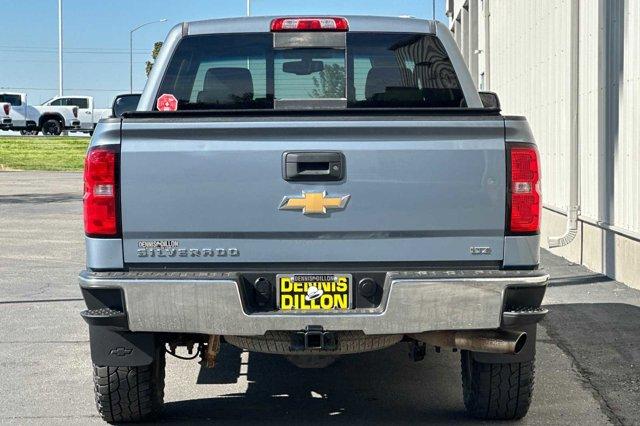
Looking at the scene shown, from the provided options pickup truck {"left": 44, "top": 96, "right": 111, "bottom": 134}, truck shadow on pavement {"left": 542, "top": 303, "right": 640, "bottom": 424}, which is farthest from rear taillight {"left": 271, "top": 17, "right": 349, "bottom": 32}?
pickup truck {"left": 44, "top": 96, "right": 111, "bottom": 134}

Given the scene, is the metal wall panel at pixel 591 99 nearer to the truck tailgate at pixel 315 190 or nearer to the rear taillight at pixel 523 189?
the rear taillight at pixel 523 189

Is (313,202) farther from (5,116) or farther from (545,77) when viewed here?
(5,116)

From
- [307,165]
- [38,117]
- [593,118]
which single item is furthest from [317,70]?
[38,117]

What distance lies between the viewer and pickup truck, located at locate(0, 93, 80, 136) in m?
58.0

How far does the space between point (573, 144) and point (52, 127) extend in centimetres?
4882

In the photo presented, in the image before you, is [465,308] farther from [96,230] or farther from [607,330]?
[607,330]

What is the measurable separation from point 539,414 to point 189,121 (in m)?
2.50

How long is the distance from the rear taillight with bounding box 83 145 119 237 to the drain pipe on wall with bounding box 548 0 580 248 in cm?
882

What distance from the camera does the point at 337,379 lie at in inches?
295

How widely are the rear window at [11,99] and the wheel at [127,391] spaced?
53694 mm

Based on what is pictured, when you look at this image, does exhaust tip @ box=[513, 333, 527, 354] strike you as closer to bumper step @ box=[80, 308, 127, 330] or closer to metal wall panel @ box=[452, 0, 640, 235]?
bumper step @ box=[80, 308, 127, 330]

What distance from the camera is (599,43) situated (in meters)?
13.0

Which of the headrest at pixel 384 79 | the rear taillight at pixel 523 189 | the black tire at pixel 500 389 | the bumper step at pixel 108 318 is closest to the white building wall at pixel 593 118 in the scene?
the headrest at pixel 384 79

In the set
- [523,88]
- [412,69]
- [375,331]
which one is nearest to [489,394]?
[375,331]
